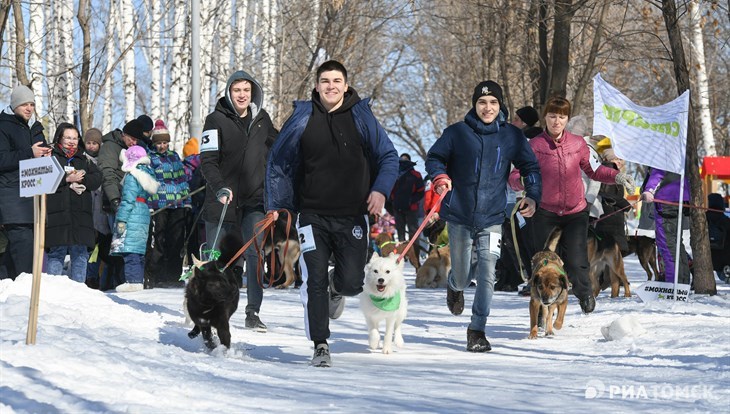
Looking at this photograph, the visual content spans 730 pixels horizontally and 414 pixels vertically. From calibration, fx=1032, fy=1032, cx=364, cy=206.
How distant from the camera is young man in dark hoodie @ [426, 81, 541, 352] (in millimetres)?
8102

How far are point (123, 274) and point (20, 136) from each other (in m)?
4.51

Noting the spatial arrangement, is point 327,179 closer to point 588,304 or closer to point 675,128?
point 588,304

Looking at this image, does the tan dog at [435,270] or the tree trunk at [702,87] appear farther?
the tree trunk at [702,87]

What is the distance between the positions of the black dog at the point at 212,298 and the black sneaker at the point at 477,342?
1901 millimetres

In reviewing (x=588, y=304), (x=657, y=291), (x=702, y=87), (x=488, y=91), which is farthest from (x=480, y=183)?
(x=702, y=87)

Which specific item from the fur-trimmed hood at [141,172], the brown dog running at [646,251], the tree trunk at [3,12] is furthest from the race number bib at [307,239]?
the tree trunk at [3,12]

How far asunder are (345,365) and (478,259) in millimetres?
1609

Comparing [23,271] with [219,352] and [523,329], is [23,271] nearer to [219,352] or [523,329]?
[219,352]

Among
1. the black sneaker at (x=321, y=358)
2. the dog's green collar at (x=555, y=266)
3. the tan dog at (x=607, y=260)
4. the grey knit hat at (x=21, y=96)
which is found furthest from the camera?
the tan dog at (x=607, y=260)

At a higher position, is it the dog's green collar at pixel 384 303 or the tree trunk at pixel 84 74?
the tree trunk at pixel 84 74

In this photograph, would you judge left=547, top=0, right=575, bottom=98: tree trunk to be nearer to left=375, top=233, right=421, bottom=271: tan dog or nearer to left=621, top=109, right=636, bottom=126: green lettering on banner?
left=375, top=233, right=421, bottom=271: tan dog

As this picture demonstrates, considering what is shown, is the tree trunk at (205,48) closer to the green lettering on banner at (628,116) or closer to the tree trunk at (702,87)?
the tree trunk at (702,87)

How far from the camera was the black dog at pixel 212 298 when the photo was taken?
7535mm

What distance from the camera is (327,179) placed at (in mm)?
7070
